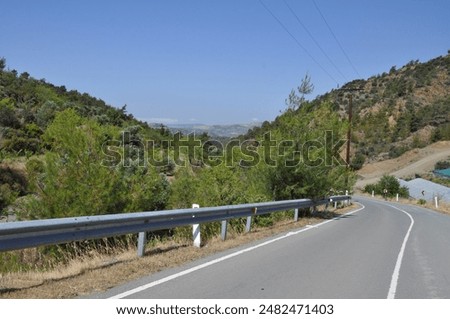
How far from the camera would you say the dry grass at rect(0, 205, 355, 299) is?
7.44 metres

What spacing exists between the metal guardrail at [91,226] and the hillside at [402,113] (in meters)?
96.4

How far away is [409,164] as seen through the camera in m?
101

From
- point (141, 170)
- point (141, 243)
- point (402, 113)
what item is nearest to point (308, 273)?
point (141, 243)

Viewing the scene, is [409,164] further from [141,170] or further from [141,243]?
[141,243]

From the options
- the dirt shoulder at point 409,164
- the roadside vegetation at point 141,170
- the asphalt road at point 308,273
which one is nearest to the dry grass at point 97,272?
the asphalt road at point 308,273

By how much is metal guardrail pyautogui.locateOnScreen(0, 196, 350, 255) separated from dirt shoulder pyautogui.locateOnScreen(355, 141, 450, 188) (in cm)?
8400

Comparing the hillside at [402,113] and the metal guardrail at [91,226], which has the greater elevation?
the hillside at [402,113]

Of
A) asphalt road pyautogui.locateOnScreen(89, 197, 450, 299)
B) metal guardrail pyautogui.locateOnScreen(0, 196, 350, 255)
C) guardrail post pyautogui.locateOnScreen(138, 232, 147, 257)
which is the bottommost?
asphalt road pyautogui.locateOnScreen(89, 197, 450, 299)

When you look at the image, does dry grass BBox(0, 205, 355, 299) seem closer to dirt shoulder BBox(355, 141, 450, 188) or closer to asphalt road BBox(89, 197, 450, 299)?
asphalt road BBox(89, 197, 450, 299)

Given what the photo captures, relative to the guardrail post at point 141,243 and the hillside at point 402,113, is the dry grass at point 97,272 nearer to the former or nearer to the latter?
the guardrail post at point 141,243

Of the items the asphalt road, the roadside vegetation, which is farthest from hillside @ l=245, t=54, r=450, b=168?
the asphalt road

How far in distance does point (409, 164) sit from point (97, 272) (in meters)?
99.2

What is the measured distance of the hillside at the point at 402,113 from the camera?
112 meters
